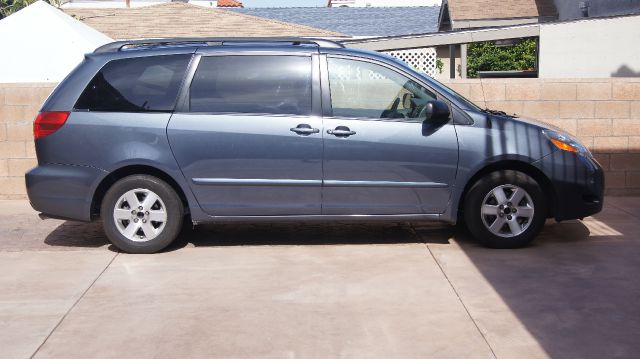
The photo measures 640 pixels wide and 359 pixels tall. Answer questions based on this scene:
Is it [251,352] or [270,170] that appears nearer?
[251,352]

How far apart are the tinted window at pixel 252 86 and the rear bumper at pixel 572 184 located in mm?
2165

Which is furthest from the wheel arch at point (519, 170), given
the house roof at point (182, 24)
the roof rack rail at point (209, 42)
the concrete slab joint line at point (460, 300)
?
the house roof at point (182, 24)

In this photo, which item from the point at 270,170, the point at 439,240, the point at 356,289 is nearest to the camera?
the point at 356,289

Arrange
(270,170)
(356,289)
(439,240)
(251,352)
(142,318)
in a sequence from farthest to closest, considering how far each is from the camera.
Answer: (439,240) < (270,170) < (356,289) < (142,318) < (251,352)

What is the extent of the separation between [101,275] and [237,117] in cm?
174

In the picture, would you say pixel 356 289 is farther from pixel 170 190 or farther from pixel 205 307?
pixel 170 190

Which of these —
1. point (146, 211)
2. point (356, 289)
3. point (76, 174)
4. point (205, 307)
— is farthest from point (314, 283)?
point (76, 174)

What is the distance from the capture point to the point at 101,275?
6.75 meters

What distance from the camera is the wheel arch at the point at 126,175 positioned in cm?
740

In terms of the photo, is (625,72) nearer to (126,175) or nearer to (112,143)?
(126,175)

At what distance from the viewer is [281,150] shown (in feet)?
23.9

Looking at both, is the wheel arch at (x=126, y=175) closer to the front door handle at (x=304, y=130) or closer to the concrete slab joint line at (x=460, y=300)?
the front door handle at (x=304, y=130)

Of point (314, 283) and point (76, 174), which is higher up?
point (76, 174)

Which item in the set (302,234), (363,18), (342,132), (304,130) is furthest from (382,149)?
(363,18)
